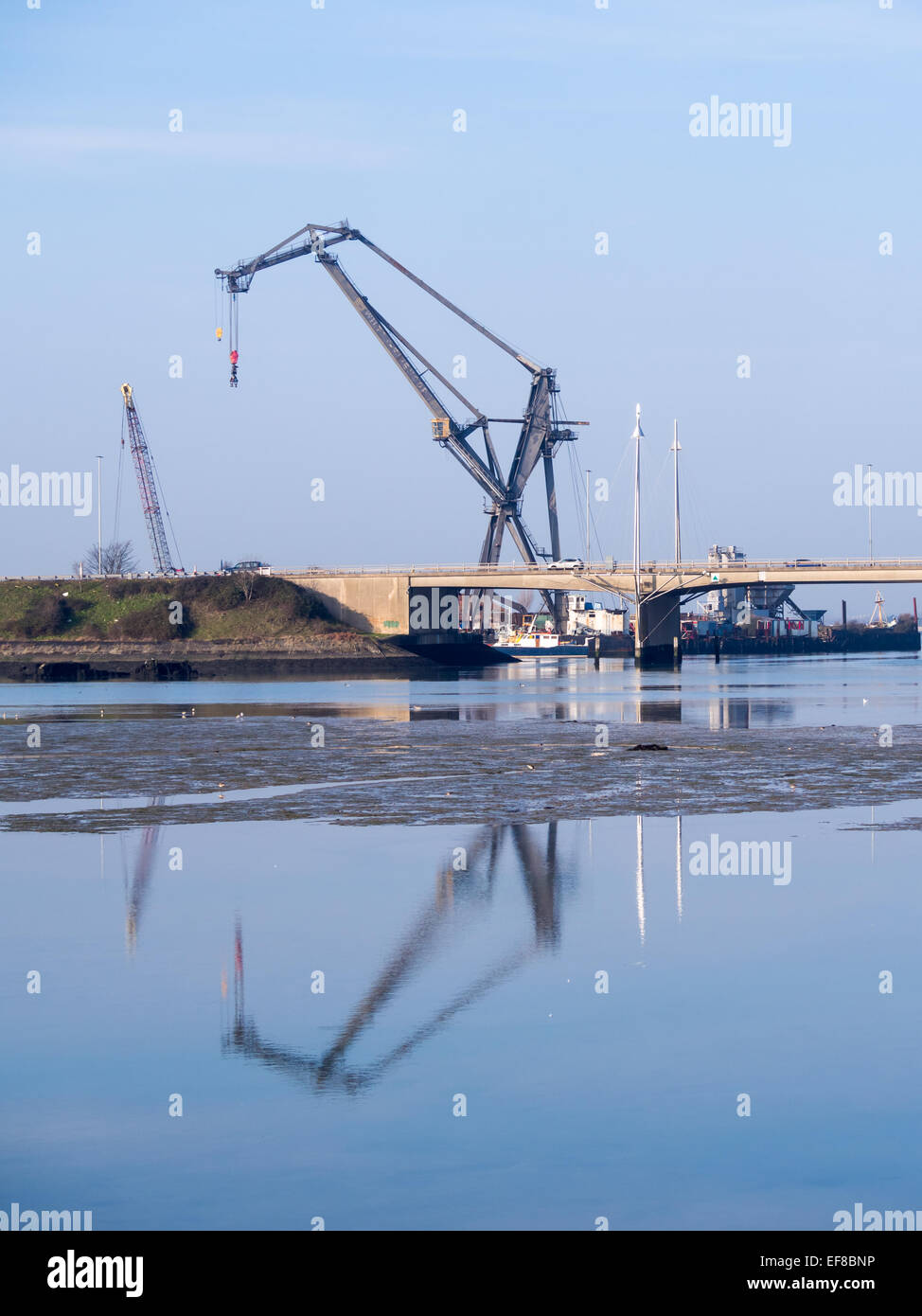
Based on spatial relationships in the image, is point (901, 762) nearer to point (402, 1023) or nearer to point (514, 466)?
point (402, 1023)

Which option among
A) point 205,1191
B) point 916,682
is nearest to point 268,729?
Answer: point 205,1191

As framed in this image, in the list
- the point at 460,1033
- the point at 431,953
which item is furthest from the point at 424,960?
the point at 460,1033

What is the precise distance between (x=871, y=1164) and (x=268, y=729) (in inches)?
1751

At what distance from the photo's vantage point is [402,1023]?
1350 cm

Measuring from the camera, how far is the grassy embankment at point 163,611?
153250 mm

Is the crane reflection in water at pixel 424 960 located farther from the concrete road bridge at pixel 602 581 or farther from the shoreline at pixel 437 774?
the concrete road bridge at pixel 602 581

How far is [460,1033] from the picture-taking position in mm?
13164

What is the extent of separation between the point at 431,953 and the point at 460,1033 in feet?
10.9

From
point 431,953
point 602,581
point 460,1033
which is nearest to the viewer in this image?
point 460,1033

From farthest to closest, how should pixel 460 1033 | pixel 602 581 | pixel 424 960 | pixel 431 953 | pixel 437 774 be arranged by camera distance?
pixel 602 581 < pixel 437 774 < pixel 431 953 < pixel 424 960 < pixel 460 1033

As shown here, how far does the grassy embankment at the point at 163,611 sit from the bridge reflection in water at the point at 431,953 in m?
125

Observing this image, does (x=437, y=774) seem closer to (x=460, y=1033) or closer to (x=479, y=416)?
(x=460, y=1033)

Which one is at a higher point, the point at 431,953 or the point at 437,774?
the point at 431,953
